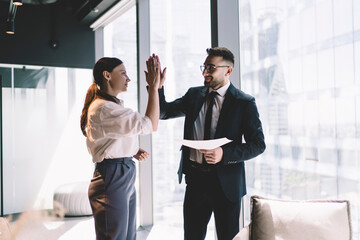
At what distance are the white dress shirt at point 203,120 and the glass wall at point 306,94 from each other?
526mm

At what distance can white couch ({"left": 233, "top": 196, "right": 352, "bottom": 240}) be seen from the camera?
1.75 meters

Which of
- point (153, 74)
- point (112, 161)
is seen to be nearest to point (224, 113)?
point (153, 74)

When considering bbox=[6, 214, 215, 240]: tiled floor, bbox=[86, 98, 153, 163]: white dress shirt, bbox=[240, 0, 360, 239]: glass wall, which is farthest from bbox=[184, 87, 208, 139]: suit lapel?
bbox=[6, 214, 215, 240]: tiled floor

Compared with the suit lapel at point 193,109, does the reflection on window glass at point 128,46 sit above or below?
above

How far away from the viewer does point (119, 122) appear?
2.10 m

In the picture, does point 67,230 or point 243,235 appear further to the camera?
point 67,230

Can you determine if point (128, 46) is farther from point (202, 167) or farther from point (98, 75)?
point (202, 167)

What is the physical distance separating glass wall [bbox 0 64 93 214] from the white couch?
4510mm

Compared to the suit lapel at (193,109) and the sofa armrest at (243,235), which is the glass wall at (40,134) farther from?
the sofa armrest at (243,235)

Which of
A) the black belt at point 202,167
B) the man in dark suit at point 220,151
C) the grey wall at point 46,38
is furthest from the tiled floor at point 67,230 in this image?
the grey wall at point 46,38

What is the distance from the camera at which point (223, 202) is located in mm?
2203

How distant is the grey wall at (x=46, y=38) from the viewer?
5496mm

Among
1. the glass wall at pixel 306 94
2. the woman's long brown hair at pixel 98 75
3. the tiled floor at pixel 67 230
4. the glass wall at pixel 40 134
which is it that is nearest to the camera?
the glass wall at pixel 306 94

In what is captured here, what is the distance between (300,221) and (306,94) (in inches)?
36.2
